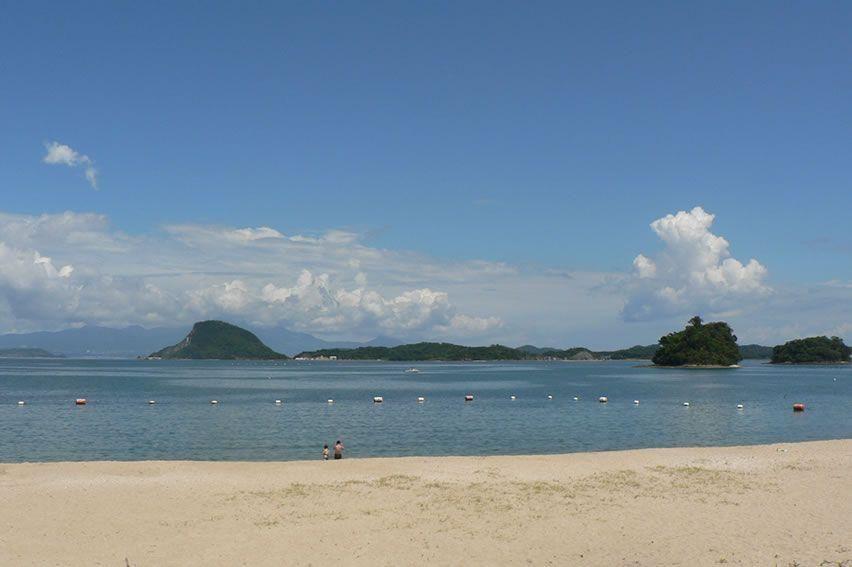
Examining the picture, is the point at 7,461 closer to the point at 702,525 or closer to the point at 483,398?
the point at 702,525

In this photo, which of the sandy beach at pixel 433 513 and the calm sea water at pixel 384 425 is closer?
the sandy beach at pixel 433 513

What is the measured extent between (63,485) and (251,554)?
50.4ft

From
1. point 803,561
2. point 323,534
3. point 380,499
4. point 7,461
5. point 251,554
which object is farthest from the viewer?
point 7,461

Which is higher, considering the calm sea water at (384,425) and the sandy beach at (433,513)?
the sandy beach at (433,513)

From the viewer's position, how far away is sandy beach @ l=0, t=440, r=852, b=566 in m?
21.5

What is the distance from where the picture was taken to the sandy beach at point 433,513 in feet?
70.4

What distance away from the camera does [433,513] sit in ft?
86.7

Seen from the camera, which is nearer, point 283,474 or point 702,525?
point 702,525

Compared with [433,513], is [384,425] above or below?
below

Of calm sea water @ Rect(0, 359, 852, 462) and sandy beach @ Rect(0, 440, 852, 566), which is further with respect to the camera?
calm sea water @ Rect(0, 359, 852, 462)

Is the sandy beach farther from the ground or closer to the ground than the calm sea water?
farther from the ground

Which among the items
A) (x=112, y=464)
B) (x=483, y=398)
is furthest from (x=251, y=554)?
(x=483, y=398)

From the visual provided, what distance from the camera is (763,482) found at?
3222 cm

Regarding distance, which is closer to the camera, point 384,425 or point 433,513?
point 433,513
